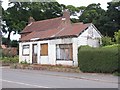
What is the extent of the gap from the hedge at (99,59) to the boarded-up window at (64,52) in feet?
16.8

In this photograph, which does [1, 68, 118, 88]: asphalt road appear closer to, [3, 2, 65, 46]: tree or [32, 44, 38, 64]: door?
[32, 44, 38, 64]: door

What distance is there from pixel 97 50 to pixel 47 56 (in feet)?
34.7

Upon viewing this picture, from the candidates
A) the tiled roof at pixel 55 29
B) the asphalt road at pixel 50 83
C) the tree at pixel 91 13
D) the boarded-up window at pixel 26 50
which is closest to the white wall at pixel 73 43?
the tiled roof at pixel 55 29

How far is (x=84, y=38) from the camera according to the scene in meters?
35.6

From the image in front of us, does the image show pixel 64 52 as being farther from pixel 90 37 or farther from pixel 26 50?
pixel 26 50

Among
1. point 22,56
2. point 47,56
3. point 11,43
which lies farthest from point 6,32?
point 47,56

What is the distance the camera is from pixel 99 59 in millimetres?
28156

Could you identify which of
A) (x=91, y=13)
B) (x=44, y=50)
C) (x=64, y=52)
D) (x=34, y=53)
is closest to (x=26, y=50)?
(x=34, y=53)

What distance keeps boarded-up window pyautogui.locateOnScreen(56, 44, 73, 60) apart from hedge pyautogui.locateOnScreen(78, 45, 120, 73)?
5.12m

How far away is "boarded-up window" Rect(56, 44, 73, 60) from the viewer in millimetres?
35344

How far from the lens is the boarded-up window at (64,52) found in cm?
3534

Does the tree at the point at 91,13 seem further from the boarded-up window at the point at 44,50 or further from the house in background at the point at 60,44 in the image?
the boarded-up window at the point at 44,50

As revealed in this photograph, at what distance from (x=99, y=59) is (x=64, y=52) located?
27.6ft

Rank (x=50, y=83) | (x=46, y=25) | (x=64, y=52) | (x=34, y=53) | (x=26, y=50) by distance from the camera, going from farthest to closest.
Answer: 1. (x=46, y=25)
2. (x=26, y=50)
3. (x=34, y=53)
4. (x=64, y=52)
5. (x=50, y=83)
